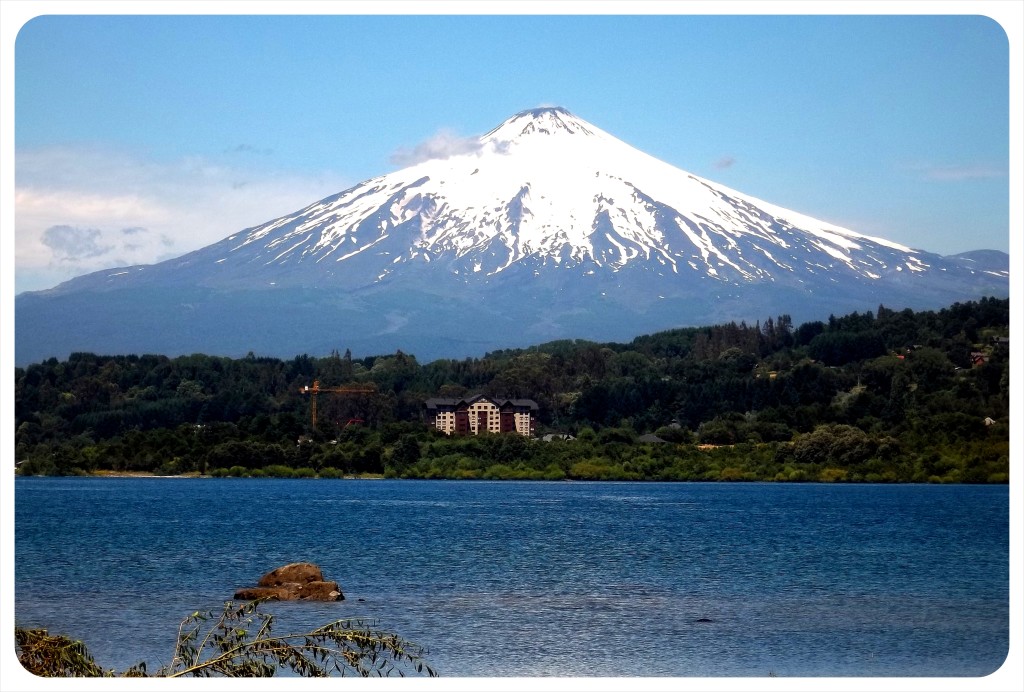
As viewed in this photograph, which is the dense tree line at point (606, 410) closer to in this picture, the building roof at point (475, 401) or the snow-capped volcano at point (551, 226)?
the building roof at point (475, 401)

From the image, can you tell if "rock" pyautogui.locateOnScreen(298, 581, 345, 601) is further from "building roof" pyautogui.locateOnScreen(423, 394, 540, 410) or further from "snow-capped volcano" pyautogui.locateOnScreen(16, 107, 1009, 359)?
"snow-capped volcano" pyautogui.locateOnScreen(16, 107, 1009, 359)

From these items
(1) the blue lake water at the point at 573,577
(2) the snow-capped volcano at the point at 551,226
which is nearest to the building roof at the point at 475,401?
(1) the blue lake water at the point at 573,577

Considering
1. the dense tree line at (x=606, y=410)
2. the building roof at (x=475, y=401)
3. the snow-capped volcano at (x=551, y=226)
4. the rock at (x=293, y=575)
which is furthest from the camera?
the snow-capped volcano at (x=551, y=226)

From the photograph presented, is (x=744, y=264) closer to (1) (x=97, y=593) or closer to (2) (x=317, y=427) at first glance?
(2) (x=317, y=427)

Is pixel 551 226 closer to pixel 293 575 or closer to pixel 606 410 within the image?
pixel 606 410

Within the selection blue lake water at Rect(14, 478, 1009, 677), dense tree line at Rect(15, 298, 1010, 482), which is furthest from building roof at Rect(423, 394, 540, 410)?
blue lake water at Rect(14, 478, 1009, 677)

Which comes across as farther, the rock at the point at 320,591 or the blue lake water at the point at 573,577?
Answer: the rock at the point at 320,591

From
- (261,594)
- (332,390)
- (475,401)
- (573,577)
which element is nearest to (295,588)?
(261,594)
